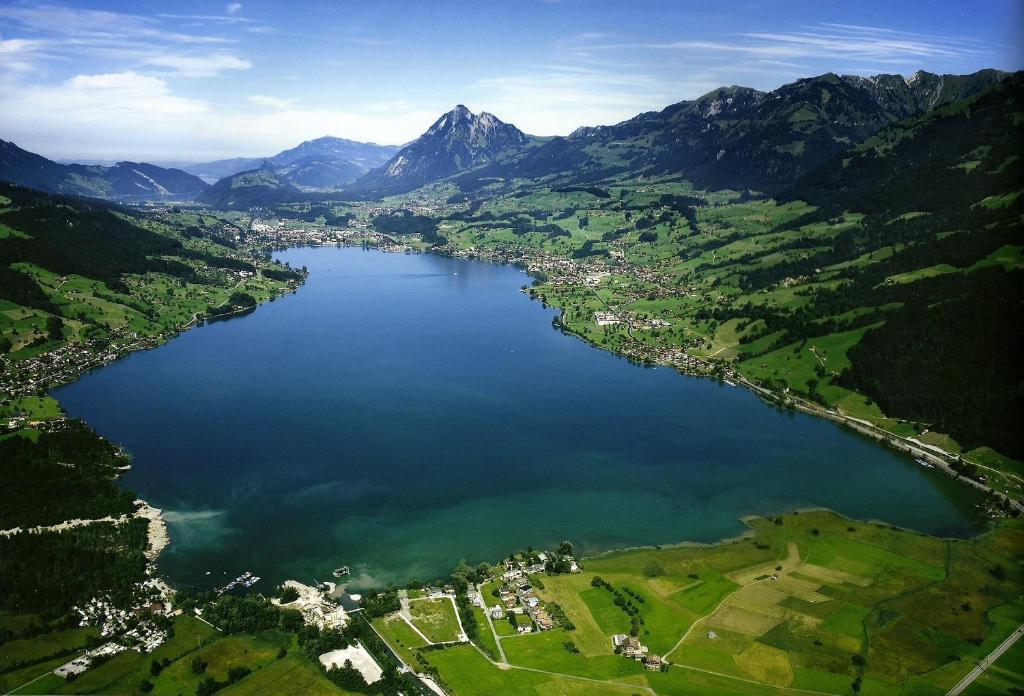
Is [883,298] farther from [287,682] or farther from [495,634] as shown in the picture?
[287,682]

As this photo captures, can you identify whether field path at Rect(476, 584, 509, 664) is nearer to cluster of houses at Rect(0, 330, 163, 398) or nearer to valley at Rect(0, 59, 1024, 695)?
valley at Rect(0, 59, 1024, 695)

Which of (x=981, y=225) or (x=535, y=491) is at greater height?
(x=981, y=225)

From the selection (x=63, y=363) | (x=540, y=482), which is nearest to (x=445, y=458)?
(x=540, y=482)

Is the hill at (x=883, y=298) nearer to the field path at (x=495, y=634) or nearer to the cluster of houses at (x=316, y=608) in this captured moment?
the field path at (x=495, y=634)

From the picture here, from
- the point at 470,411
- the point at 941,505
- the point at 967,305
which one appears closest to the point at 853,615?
the point at 941,505

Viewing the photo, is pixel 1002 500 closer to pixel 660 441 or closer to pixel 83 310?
pixel 660 441

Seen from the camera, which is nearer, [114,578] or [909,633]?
[909,633]
